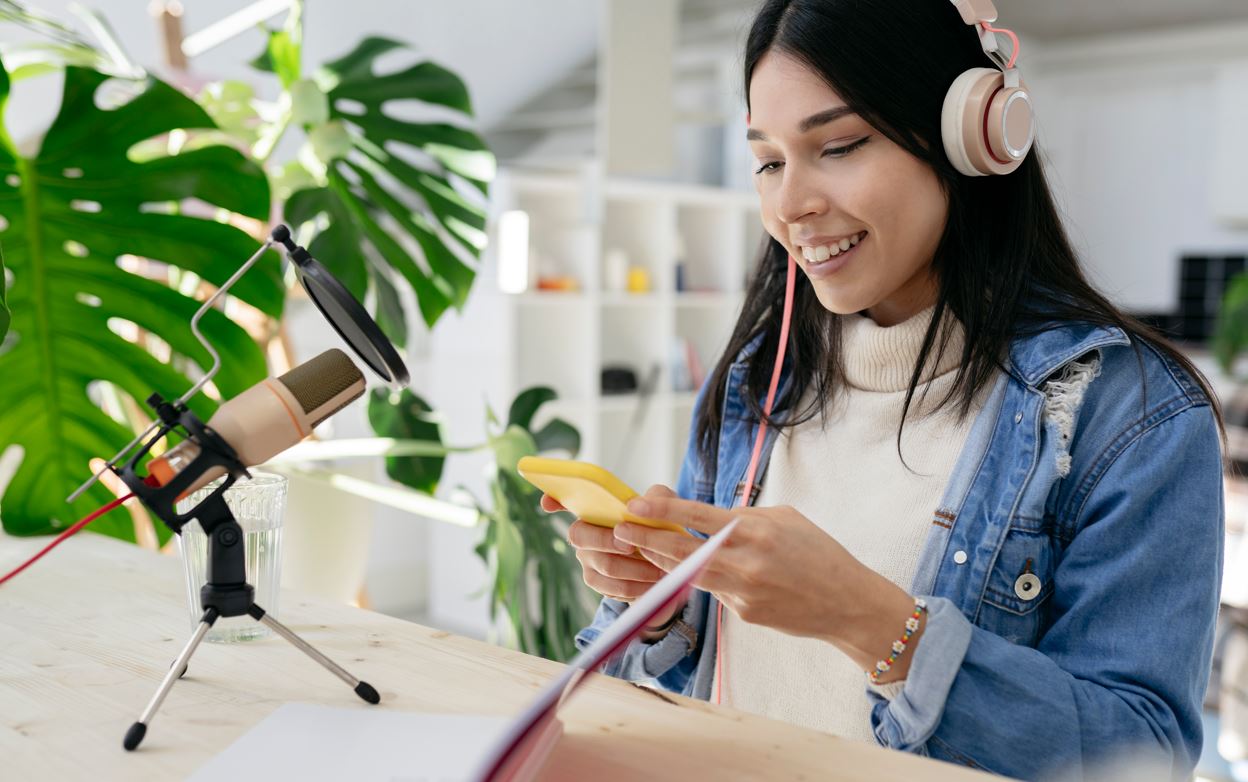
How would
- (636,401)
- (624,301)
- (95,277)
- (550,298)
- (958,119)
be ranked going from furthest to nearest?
(636,401), (624,301), (550,298), (95,277), (958,119)

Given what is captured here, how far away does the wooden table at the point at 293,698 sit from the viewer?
70 centimetres

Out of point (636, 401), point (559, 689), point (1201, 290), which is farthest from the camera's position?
point (1201, 290)

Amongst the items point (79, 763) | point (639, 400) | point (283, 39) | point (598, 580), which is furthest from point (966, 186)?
point (639, 400)

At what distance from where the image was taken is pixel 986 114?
3.34 feet

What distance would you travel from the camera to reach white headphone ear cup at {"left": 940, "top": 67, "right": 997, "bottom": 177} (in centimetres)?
103

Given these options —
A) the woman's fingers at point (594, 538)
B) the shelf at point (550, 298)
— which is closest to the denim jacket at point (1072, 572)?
the woman's fingers at point (594, 538)

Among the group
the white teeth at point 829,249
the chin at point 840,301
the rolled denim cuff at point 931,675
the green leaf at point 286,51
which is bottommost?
the rolled denim cuff at point 931,675

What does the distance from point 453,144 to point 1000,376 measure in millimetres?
1134

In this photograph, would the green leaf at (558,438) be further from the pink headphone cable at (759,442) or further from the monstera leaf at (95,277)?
the pink headphone cable at (759,442)

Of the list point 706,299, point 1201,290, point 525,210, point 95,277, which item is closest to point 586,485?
point 95,277

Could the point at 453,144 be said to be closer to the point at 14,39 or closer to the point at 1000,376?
the point at 1000,376

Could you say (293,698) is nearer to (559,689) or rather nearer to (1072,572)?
(559,689)

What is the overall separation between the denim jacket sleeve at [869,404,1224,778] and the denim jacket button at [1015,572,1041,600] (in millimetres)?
27

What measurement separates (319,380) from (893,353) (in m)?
0.63
